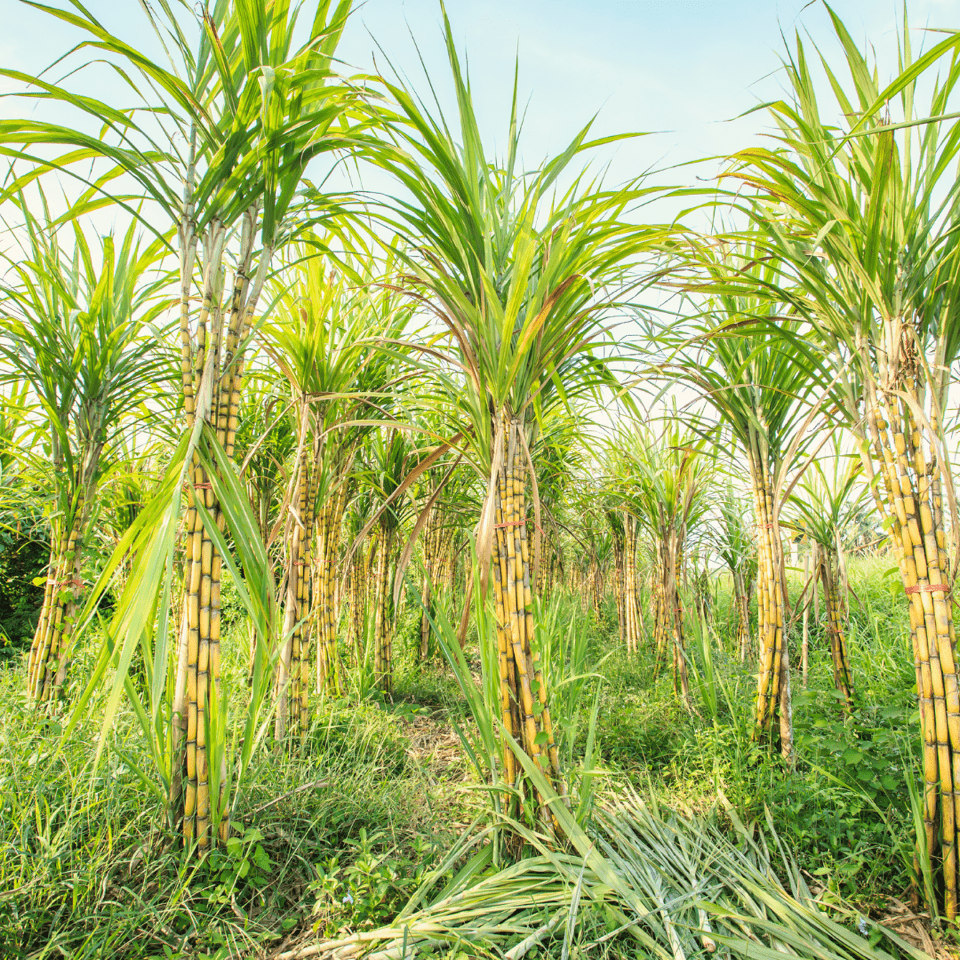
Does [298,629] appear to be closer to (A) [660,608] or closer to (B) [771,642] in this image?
(B) [771,642]

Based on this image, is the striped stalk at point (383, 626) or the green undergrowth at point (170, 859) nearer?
the green undergrowth at point (170, 859)

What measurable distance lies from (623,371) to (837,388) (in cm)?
61

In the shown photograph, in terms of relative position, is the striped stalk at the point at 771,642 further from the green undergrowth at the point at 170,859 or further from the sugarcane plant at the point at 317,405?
the sugarcane plant at the point at 317,405

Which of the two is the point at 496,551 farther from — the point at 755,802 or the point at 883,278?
the point at 755,802

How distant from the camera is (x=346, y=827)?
1697mm

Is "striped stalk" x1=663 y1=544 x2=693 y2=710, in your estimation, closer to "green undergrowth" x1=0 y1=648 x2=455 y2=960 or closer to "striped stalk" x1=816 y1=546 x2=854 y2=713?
"striped stalk" x1=816 y1=546 x2=854 y2=713

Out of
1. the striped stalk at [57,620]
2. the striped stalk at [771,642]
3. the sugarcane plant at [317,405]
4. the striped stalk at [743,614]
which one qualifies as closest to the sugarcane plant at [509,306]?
the sugarcane plant at [317,405]

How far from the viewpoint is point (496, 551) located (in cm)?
146

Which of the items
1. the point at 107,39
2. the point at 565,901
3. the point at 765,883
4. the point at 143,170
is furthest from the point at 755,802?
the point at 107,39

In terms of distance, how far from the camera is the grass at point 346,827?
119 cm

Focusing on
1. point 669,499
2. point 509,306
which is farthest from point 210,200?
point 669,499

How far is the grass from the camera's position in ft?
3.90

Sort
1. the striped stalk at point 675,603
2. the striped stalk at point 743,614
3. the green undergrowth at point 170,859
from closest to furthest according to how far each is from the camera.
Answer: the green undergrowth at point 170,859 → the striped stalk at point 675,603 → the striped stalk at point 743,614

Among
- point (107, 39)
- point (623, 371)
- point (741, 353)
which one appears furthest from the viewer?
point (741, 353)
